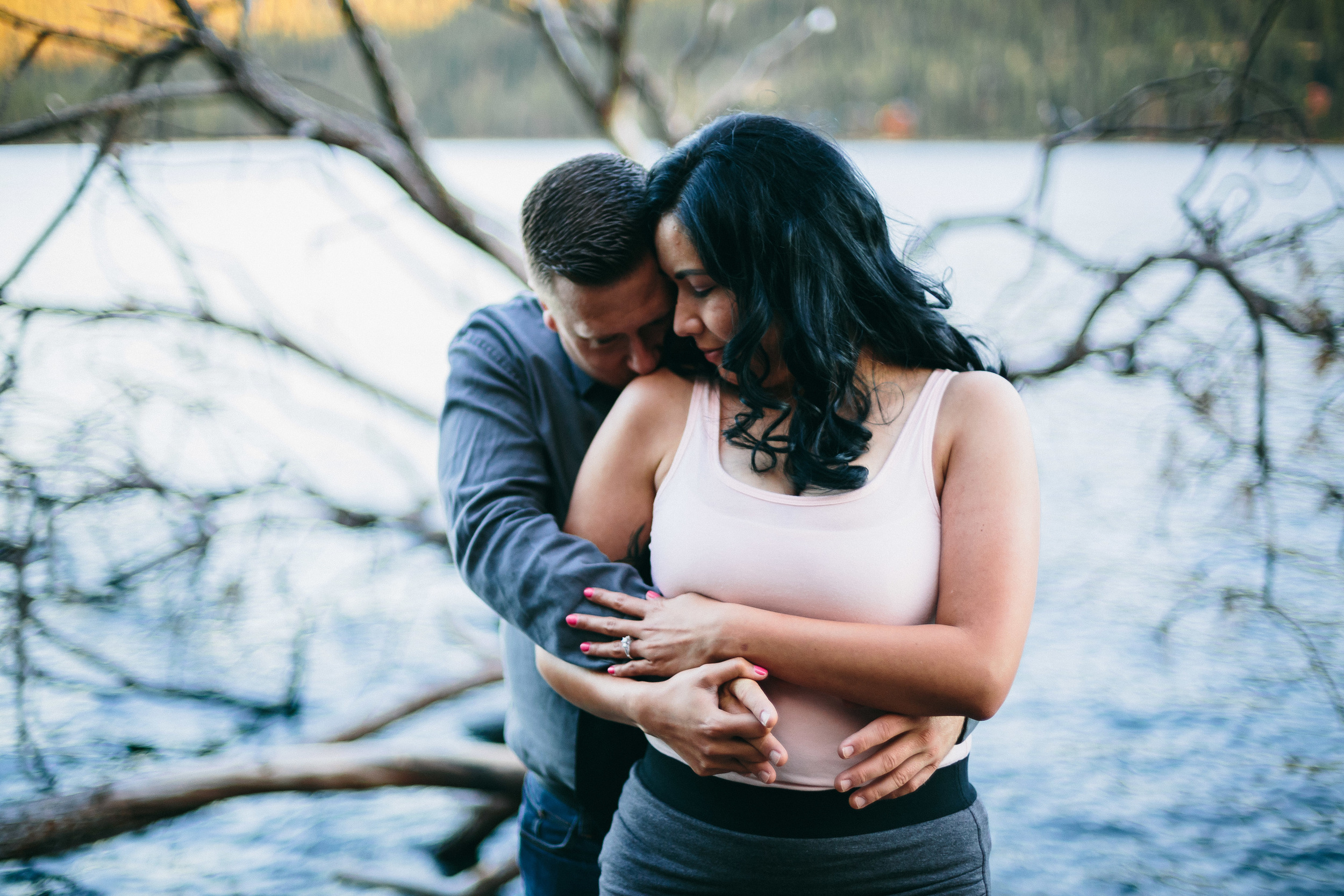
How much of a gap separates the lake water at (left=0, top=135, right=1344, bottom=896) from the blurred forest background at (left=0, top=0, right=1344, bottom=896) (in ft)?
0.07

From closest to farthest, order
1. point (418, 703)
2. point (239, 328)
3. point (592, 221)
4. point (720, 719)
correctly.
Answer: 1. point (720, 719)
2. point (592, 221)
3. point (239, 328)
4. point (418, 703)

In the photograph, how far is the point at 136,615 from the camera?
374cm

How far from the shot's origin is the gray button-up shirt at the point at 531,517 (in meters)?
1.19

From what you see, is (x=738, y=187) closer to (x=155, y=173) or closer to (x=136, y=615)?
(x=155, y=173)

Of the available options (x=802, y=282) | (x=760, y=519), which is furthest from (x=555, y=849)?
(x=802, y=282)

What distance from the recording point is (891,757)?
1.06 metres

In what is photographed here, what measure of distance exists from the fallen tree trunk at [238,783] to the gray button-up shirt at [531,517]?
114 cm

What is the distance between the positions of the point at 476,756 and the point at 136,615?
2.04 m

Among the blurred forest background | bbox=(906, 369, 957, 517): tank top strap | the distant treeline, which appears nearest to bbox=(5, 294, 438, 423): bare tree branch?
the blurred forest background

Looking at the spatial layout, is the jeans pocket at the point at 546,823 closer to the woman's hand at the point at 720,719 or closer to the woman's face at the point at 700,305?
the woman's hand at the point at 720,719

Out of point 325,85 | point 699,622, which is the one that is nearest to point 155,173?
point 325,85

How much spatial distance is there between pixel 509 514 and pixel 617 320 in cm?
32

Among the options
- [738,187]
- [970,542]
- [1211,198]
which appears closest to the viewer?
[970,542]

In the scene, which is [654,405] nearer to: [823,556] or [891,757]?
[823,556]
